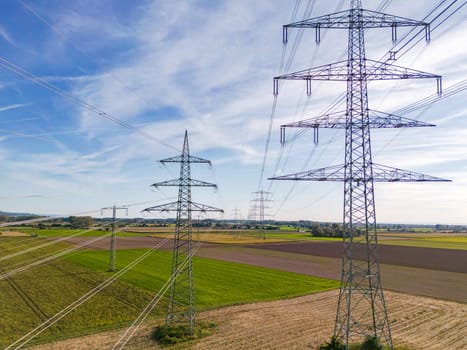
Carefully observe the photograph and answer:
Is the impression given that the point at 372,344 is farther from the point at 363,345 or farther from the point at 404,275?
the point at 404,275

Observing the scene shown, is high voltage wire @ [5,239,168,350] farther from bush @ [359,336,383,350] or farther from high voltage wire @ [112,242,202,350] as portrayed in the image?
bush @ [359,336,383,350]

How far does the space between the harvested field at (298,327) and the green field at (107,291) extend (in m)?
2.89

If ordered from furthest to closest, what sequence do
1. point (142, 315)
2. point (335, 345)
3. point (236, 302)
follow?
point (236, 302)
point (142, 315)
point (335, 345)

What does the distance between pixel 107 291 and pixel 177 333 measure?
19352 mm

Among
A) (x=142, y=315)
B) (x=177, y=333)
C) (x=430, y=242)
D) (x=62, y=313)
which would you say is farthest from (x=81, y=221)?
(x=177, y=333)

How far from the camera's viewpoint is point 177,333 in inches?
1017

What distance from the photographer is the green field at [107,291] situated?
96.9 ft

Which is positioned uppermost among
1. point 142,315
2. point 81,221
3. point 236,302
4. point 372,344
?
point 81,221

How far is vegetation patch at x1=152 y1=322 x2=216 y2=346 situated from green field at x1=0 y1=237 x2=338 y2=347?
4.87 metres

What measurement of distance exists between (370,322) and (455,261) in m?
57.6

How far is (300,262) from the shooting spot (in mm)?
72375

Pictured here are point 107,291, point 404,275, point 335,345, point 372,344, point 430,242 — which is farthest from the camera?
point 430,242

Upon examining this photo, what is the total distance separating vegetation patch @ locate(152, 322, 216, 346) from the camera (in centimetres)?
2506

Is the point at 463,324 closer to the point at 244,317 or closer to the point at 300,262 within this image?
the point at 244,317
